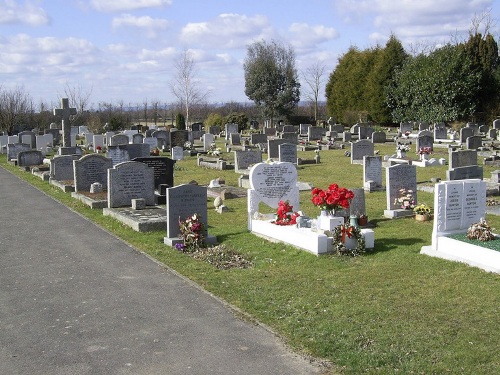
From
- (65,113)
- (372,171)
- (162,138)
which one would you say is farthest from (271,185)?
(162,138)

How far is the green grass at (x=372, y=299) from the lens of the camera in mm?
6770

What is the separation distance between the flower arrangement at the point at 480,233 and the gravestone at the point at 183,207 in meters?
4.96

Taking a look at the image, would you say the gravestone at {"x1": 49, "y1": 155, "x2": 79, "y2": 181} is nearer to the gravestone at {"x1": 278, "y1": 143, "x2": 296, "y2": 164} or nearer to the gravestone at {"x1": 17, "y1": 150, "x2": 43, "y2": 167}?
the gravestone at {"x1": 17, "y1": 150, "x2": 43, "y2": 167}

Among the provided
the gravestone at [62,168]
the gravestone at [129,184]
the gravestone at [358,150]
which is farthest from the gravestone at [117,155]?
the gravestone at [358,150]

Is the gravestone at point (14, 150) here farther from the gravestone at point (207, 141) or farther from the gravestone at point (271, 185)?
the gravestone at point (271, 185)

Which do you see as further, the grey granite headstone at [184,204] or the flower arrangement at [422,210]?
the flower arrangement at [422,210]

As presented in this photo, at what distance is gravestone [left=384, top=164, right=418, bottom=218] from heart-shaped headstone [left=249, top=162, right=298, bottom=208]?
2567 mm

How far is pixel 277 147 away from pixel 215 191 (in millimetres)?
10116

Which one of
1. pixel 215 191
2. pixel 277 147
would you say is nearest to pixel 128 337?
pixel 215 191

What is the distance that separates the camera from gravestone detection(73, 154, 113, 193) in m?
20.0

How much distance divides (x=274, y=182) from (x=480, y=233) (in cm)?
481

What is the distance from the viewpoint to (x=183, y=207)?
41.7ft

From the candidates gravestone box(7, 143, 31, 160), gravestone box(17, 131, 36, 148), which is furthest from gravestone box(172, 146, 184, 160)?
gravestone box(17, 131, 36, 148)

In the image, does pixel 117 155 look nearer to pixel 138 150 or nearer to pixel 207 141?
pixel 138 150
